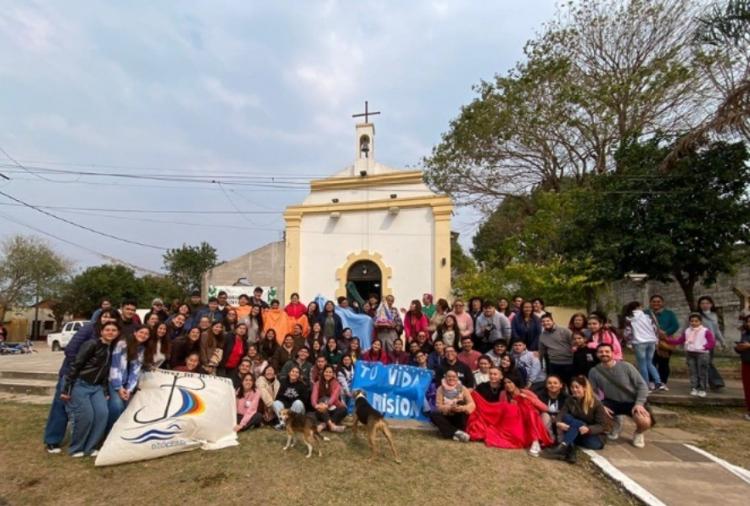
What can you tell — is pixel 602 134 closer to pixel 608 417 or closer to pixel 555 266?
pixel 555 266

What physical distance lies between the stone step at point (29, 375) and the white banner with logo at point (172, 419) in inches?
245

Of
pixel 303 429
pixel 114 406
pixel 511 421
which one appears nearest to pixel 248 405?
pixel 303 429

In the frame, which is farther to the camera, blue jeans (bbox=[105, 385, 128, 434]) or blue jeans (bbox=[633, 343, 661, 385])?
blue jeans (bbox=[633, 343, 661, 385])

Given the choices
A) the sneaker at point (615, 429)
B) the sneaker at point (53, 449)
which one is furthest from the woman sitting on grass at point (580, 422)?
the sneaker at point (53, 449)

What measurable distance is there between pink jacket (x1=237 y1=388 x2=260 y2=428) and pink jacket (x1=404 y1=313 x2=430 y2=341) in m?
3.18

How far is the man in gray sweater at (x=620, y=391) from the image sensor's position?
5.66m

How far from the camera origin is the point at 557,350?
671cm

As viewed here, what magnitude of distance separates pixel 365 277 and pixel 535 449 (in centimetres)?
931

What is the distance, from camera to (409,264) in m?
14.1

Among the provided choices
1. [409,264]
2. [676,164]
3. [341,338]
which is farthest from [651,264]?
[341,338]

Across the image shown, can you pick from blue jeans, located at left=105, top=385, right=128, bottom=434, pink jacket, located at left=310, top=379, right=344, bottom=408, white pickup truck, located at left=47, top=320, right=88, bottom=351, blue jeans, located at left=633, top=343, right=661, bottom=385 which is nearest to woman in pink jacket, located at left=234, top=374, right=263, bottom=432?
pink jacket, located at left=310, top=379, right=344, bottom=408

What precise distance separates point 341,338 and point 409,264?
6.14 m

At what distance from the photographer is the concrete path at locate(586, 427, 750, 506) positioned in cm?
430

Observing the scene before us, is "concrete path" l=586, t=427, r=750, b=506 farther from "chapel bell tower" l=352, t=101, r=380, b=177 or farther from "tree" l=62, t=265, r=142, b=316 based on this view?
"tree" l=62, t=265, r=142, b=316
